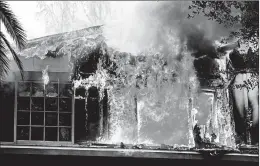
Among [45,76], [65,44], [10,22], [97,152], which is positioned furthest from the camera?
[45,76]

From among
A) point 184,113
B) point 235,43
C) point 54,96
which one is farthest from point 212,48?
point 54,96

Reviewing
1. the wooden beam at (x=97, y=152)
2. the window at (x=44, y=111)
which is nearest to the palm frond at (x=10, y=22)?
the window at (x=44, y=111)

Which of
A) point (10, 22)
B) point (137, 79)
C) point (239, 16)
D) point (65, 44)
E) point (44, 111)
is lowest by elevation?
point (44, 111)

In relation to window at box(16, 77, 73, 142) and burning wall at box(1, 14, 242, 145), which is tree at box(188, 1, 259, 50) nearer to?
burning wall at box(1, 14, 242, 145)

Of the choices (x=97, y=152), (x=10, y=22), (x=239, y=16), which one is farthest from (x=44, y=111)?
(x=239, y=16)

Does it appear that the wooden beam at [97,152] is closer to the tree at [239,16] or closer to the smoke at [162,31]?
the smoke at [162,31]

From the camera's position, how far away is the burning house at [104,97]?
6.55 m

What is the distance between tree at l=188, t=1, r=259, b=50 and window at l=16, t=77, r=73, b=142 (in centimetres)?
337

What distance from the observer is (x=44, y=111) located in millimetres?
6613

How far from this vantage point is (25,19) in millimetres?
→ 7043

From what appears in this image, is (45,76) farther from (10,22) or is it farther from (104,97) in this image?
(10,22)

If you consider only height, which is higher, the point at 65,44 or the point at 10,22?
the point at 10,22

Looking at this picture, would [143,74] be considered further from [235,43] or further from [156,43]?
[235,43]

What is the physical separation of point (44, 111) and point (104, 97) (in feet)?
4.20
